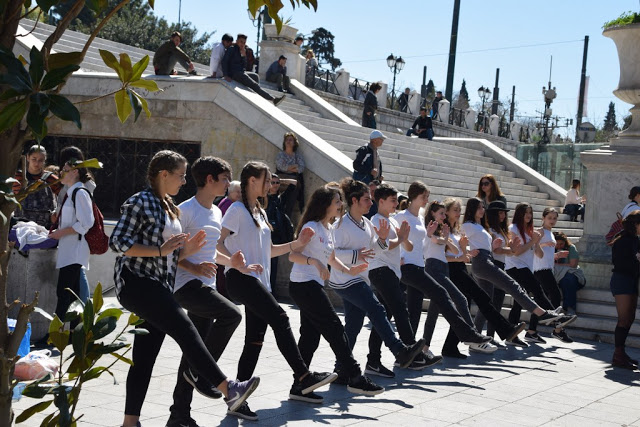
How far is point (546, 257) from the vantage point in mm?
11719

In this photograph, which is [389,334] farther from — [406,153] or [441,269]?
[406,153]

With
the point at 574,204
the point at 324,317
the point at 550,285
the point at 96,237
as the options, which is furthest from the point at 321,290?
the point at 574,204

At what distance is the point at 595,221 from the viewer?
1320 centimetres

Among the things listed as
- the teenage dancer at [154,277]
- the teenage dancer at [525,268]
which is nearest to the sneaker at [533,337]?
the teenage dancer at [525,268]

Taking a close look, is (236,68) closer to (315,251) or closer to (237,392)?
(315,251)

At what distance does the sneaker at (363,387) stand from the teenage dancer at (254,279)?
45 centimetres

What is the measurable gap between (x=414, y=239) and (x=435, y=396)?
6.36 feet

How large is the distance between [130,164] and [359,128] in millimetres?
5557

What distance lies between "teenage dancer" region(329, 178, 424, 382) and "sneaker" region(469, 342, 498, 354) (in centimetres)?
191

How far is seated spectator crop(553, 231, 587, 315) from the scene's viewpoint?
12.3 meters

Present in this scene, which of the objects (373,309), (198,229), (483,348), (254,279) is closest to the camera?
(198,229)

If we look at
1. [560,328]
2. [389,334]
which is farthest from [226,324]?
[560,328]

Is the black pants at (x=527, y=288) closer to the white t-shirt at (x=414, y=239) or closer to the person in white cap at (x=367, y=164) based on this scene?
the white t-shirt at (x=414, y=239)

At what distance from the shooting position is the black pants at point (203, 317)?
5.82 meters
